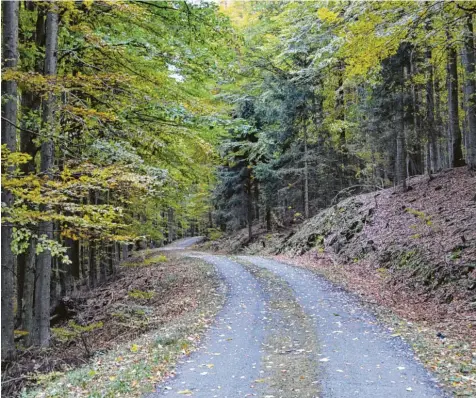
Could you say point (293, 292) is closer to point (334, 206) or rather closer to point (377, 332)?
point (377, 332)

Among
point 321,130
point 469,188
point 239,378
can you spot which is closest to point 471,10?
point 469,188

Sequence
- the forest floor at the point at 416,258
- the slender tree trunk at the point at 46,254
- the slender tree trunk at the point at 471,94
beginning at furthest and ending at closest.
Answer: the slender tree trunk at the point at 471,94 → the slender tree trunk at the point at 46,254 → the forest floor at the point at 416,258

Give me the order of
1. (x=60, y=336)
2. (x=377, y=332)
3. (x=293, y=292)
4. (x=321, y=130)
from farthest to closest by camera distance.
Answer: (x=321, y=130) → (x=293, y=292) → (x=60, y=336) → (x=377, y=332)

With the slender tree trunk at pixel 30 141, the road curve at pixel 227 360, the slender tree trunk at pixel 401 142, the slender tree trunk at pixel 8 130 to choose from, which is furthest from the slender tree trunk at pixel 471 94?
the slender tree trunk at pixel 8 130

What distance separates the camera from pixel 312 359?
22.0 ft

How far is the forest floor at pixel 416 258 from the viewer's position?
777cm

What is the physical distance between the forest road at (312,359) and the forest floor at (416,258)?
0.50 m

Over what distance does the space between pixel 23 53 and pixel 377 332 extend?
10.7 meters

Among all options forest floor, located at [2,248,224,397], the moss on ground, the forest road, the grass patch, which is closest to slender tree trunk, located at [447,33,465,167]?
the forest road

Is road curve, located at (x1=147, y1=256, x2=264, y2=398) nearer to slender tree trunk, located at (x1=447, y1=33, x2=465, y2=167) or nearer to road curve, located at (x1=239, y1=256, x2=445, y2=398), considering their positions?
road curve, located at (x1=239, y1=256, x2=445, y2=398)

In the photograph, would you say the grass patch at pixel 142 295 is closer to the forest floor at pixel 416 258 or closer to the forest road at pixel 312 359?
the forest road at pixel 312 359

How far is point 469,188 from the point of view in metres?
14.7

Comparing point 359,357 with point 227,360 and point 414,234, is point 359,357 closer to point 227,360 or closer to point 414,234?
point 227,360

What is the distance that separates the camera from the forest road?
5.50 meters
